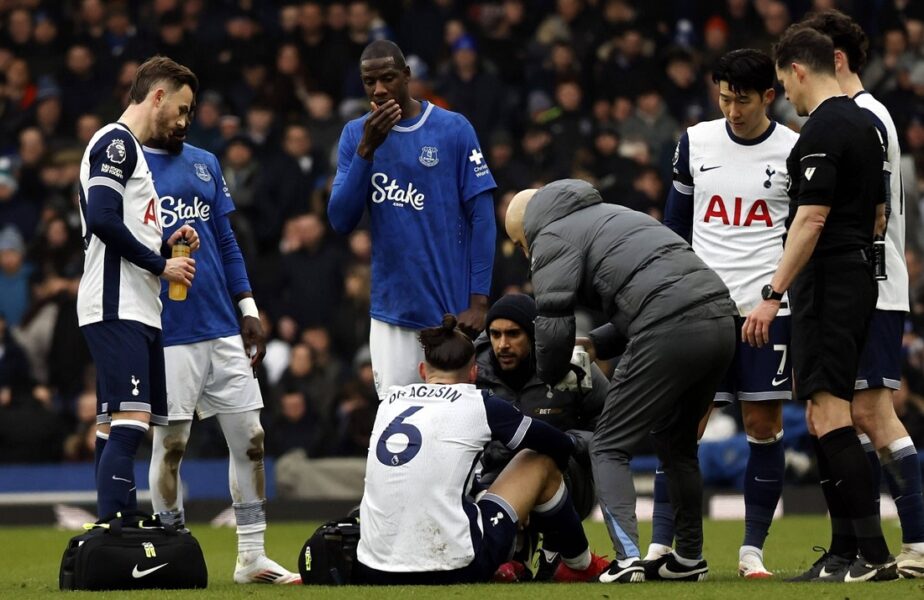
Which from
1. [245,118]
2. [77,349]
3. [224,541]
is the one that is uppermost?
[245,118]

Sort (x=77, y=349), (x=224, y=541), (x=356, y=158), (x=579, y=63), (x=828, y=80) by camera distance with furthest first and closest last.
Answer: (x=579, y=63), (x=77, y=349), (x=224, y=541), (x=356, y=158), (x=828, y=80)

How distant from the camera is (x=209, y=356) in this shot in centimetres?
892

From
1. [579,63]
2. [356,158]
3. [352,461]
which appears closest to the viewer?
[356,158]

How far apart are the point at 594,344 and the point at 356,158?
158 centimetres

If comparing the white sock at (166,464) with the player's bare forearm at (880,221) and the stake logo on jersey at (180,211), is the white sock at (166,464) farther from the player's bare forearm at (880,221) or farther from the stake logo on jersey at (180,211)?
the player's bare forearm at (880,221)

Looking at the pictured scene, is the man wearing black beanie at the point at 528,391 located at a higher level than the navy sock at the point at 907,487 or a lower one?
higher

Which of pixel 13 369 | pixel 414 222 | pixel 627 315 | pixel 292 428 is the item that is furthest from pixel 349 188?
pixel 13 369

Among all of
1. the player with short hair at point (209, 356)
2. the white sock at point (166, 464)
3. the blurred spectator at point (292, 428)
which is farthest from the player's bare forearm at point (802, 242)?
the blurred spectator at point (292, 428)

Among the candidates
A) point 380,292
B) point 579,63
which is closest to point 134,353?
point 380,292

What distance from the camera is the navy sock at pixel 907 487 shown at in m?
7.68

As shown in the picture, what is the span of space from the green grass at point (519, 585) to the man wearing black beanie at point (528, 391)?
35.0 inches

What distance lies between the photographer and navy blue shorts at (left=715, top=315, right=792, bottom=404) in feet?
27.4

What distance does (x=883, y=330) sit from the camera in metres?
7.86

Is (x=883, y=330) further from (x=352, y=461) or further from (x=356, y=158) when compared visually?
(x=352, y=461)
